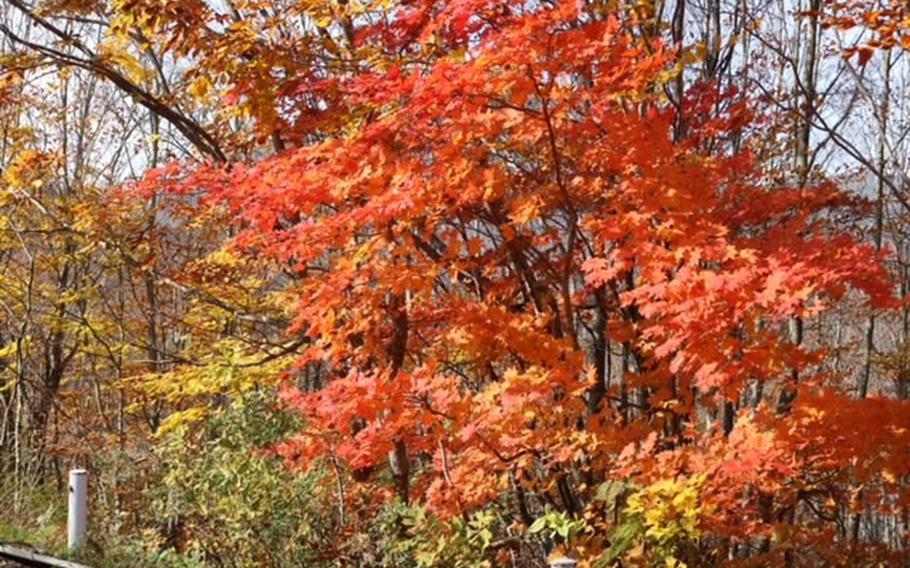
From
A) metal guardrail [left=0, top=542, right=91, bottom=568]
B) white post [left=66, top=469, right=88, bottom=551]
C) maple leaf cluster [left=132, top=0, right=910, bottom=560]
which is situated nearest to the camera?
maple leaf cluster [left=132, top=0, right=910, bottom=560]

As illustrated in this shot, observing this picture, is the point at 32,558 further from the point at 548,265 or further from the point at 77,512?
the point at 548,265

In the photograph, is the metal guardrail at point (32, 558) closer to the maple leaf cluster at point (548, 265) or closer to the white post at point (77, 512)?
the white post at point (77, 512)

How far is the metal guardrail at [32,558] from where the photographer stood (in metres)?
6.31

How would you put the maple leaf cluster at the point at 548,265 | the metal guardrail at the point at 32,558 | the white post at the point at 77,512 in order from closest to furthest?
the maple leaf cluster at the point at 548,265 < the metal guardrail at the point at 32,558 < the white post at the point at 77,512

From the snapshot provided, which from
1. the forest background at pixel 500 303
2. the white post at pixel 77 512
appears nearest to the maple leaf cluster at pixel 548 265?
the forest background at pixel 500 303

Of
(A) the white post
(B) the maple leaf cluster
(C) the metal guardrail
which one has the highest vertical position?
(B) the maple leaf cluster

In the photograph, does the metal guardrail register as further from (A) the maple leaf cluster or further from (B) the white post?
(A) the maple leaf cluster

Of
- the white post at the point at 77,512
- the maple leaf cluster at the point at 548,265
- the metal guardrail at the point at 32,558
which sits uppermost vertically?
the maple leaf cluster at the point at 548,265

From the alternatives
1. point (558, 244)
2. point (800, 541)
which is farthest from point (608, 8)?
point (800, 541)

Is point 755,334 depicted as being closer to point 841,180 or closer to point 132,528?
point 132,528

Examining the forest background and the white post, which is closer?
the forest background

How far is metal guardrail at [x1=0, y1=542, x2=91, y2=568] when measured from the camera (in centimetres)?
631

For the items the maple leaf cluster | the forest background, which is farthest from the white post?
the maple leaf cluster

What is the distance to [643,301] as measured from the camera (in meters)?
6.03
